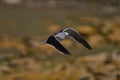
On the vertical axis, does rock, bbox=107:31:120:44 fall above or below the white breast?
above

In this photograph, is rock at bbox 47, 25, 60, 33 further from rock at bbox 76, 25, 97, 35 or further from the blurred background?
rock at bbox 76, 25, 97, 35

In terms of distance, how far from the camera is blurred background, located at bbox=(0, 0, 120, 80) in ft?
30.4

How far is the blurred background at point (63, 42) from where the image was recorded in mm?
9258

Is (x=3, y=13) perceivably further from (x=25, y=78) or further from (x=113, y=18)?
(x=25, y=78)

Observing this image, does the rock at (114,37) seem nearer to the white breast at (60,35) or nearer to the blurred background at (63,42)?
the blurred background at (63,42)

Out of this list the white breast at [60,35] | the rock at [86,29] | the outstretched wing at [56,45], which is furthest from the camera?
the rock at [86,29]

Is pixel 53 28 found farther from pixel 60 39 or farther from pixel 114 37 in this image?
pixel 60 39

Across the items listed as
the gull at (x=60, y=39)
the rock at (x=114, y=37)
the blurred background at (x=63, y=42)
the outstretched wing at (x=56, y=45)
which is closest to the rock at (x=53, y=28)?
the blurred background at (x=63, y=42)

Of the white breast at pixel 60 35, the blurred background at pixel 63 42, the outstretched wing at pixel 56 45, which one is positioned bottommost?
the outstretched wing at pixel 56 45

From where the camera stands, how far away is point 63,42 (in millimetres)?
12398

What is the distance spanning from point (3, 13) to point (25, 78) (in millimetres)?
6064

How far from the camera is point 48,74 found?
9086 millimetres

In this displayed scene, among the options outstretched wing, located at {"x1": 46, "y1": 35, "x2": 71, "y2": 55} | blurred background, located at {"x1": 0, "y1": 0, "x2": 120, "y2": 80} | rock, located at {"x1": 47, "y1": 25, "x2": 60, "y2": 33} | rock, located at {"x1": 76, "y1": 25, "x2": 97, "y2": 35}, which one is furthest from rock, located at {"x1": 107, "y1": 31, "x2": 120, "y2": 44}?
outstretched wing, located at {"x1": 46, "y1": 35, "x2": 71, "y2": 55}

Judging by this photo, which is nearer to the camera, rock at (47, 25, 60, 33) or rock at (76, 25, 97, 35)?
rock at (76, 25, 97, 35)
